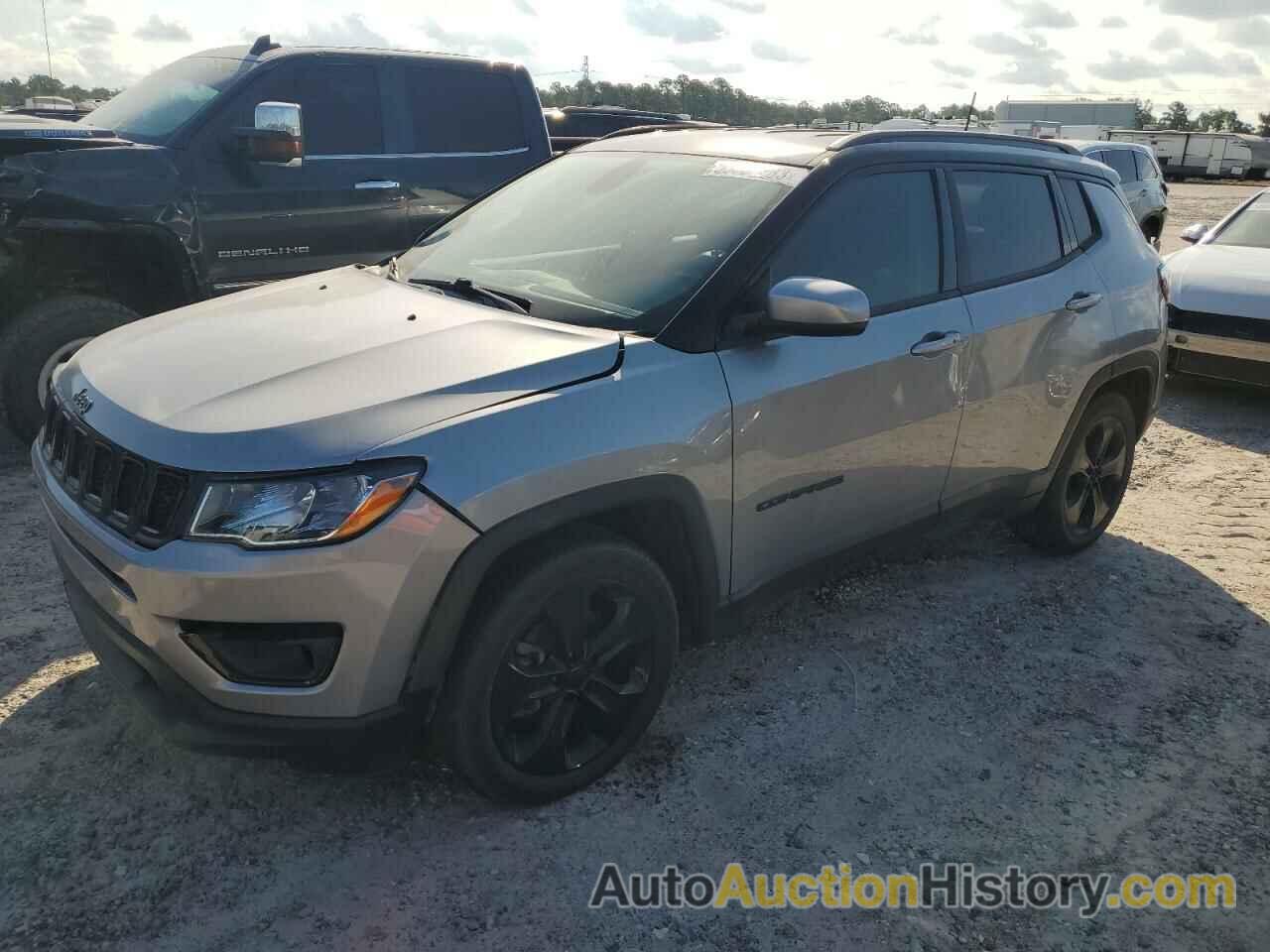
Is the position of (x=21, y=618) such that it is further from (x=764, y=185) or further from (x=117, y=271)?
(x=764, y=185)

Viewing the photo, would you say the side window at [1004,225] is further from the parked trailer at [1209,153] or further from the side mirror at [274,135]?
the parked trailer at [1209,153]

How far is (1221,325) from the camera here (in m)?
Answer: 7.37

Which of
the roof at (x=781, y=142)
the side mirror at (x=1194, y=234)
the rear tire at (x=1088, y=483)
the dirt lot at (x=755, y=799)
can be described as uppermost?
the roof at (x=781, y=142)

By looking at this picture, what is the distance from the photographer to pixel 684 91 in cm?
4250

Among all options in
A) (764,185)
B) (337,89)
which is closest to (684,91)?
(337,89)

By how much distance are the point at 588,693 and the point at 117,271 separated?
13.2 feet

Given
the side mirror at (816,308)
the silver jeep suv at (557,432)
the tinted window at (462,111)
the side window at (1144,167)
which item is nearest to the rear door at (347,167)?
the tinted window at (462,111)

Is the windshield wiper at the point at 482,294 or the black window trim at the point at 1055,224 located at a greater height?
the black window trim at the point at 1055,224

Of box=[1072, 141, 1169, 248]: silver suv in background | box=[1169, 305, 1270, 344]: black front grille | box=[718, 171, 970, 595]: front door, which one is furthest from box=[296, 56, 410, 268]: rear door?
box=[1072, 141, 1169, 248]: silver suv in background

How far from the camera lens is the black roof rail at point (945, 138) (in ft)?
11.3

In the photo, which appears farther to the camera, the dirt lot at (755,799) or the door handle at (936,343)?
the door handle at (936,343)

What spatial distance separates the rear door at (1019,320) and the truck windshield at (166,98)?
414 cm

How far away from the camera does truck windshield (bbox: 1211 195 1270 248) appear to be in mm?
8359

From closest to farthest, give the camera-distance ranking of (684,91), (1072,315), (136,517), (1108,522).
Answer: (136,517), (1072,315), (1108,522), (684,91)
